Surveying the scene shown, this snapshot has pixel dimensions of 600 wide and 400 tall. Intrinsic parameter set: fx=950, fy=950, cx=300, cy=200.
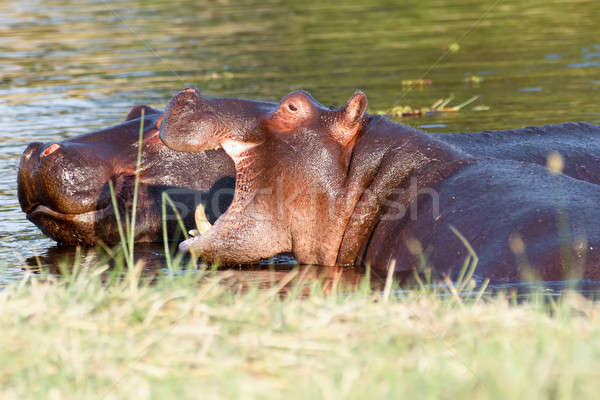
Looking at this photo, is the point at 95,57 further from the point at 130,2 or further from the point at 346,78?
the point at 130,2

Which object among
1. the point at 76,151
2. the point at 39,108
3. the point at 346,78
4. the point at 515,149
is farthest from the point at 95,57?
the point at 515,149

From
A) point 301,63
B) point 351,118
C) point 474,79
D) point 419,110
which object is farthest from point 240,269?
point 301,63

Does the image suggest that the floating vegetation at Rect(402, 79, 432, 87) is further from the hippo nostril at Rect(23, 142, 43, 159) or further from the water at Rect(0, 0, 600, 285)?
the hippo nostril at Rect(23, 142, 43, 159)

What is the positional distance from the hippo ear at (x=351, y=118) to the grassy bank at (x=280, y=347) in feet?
5.99

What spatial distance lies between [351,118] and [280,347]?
96.9 inches

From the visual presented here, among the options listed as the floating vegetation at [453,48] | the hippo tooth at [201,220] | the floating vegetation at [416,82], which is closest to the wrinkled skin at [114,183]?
the hippo tooth at [201,220]

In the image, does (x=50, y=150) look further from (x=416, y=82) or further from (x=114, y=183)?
(x=416, y=82)

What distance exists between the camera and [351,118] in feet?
Answer: 17.3

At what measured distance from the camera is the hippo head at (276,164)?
5.21 m

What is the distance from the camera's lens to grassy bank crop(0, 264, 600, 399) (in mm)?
2578

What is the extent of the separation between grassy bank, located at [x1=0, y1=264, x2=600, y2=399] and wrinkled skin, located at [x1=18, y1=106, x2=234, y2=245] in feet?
8.21

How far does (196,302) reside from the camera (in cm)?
339

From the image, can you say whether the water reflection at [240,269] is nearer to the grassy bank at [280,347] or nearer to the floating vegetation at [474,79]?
the grassy bank at [280,347]

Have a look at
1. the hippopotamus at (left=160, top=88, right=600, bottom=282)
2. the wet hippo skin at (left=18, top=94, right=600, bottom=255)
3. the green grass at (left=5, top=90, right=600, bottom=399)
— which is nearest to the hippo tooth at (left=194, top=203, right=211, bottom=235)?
the hippopotamus at (left=160, top=88, right=600, bottom=282)
